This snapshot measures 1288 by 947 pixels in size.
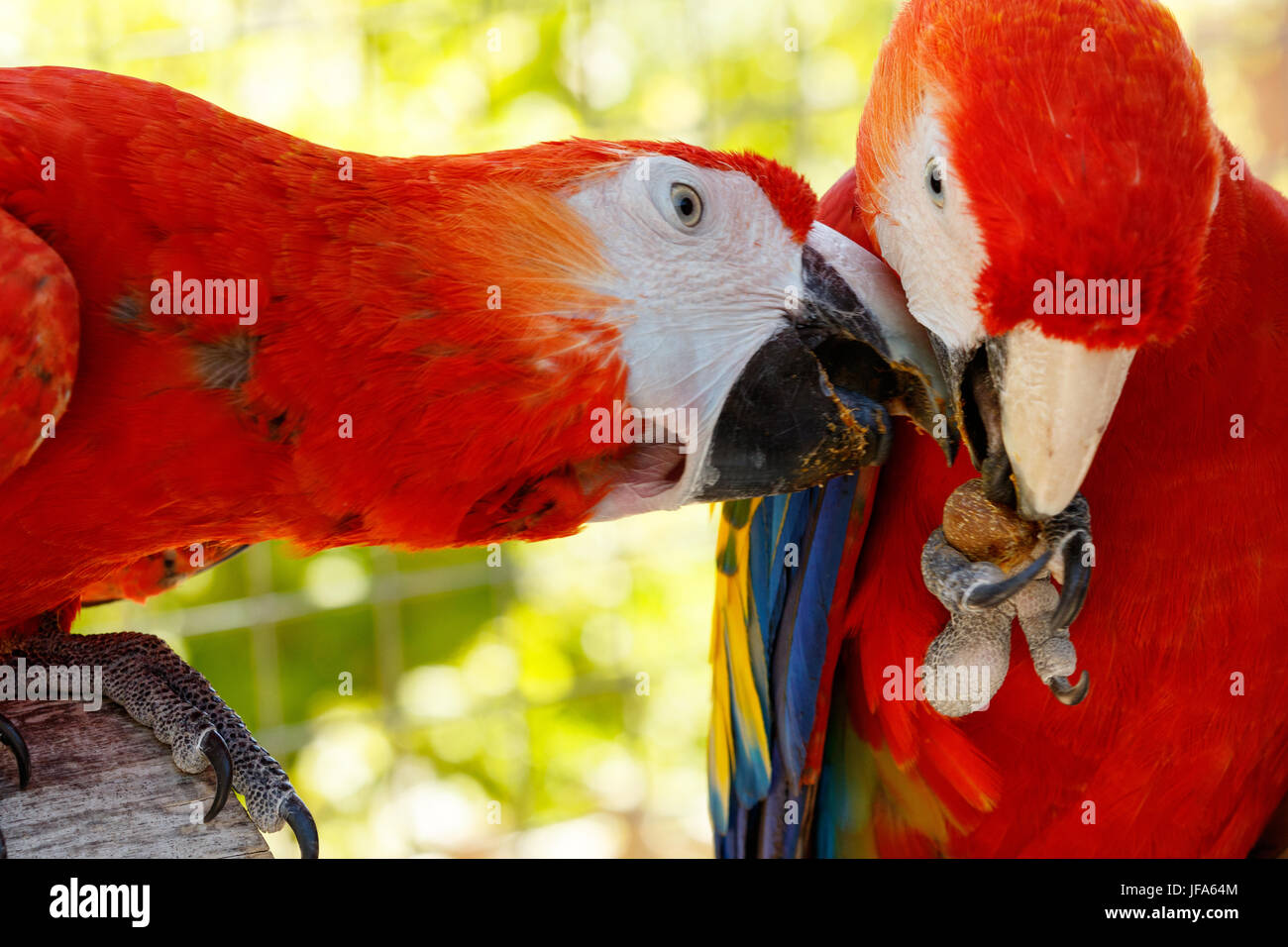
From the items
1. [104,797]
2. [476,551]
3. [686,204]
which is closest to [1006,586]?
[686,204]

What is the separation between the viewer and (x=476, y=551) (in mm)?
2783

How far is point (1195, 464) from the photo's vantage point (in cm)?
127

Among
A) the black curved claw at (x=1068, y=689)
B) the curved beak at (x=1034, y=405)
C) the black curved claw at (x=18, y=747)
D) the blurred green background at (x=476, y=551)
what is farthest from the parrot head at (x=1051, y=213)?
the blurred green background at (x=476, y=551)

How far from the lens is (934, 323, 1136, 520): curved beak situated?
1004 mm

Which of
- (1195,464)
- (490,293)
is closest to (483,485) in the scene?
(490,293)

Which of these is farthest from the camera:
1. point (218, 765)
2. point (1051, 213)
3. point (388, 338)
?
point (218, 765)

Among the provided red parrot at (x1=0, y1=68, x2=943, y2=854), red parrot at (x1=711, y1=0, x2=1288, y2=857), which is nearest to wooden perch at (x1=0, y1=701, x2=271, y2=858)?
red parrot at (x1=0, y1=68, x2=943, y2=854)

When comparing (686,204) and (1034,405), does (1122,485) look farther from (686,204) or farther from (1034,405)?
(686,204)

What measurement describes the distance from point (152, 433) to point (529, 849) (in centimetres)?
206

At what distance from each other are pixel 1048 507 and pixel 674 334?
1.23 ft

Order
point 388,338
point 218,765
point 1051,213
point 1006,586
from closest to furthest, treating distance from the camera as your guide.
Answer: point 1051,213
point 388,338
point 1006,586
point 218,765

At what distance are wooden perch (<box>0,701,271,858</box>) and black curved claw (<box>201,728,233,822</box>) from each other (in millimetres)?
11

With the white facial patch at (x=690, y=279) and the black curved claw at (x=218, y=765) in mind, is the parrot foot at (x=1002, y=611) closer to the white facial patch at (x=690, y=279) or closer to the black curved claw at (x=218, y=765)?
the white facial patch at (x=690, y=279)
